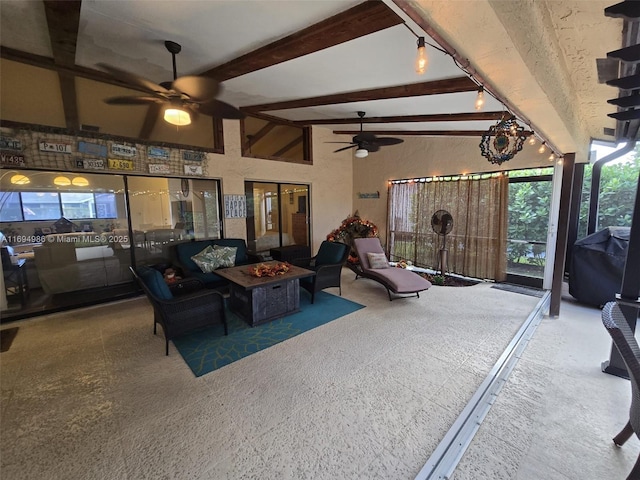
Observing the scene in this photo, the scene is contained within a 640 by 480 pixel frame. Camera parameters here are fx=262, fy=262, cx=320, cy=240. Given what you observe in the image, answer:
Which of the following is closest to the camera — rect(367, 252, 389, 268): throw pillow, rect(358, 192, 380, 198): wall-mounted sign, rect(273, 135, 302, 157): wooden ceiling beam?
rect(367, 252, 389, 268): throw pillow

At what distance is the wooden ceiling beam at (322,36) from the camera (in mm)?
2023

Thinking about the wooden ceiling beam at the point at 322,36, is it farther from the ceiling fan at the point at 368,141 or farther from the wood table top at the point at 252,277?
the wood table top at the point at 252,277

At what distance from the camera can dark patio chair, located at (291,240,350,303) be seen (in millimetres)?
4227

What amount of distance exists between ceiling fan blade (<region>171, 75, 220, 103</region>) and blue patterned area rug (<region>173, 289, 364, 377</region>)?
2.64 metres

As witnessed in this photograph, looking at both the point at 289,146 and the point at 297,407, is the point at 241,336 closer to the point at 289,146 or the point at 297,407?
the point at 297,407

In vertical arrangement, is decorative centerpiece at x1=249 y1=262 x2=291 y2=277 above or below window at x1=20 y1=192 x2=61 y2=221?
below

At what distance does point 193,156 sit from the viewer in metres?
4.82

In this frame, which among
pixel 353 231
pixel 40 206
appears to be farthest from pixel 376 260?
pixel 40 206

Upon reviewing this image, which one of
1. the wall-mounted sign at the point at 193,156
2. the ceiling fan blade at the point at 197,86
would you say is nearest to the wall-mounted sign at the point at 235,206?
the wall-mounted sign at the point at 193,156

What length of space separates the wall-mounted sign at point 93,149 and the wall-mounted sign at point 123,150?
109 millimetres

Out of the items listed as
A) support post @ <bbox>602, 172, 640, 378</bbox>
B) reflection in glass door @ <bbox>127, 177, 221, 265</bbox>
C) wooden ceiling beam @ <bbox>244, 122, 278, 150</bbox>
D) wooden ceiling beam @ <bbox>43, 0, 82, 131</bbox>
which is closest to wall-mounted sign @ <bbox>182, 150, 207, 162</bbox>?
reflection in glass door @ <bbox>127, 177, 221, 265</bbox>

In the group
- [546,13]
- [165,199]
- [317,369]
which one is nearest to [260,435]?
[317,369]

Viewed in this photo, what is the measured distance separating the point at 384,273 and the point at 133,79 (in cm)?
422

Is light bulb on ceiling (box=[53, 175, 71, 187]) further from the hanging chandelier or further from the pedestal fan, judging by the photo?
the pedestal fan
